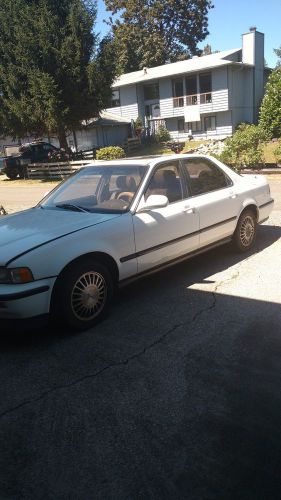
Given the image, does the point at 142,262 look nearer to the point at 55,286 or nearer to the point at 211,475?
the point at 55,286

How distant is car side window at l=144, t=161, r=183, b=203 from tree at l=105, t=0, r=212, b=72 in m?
49.6

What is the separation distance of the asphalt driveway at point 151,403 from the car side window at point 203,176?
1.38 metres

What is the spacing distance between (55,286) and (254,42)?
3525cm

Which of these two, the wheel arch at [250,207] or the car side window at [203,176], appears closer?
the car side window at [203,176]

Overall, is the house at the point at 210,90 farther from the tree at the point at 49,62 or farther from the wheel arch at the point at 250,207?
the wheel arch at the point at 250,207

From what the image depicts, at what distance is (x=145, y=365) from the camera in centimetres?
350

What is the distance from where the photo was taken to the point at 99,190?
5148 mm

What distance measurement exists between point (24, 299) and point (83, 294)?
59 cm

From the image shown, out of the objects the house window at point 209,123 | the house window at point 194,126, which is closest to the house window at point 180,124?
the house window at point 194,126

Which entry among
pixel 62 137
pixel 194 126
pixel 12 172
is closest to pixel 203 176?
pixel 62 137

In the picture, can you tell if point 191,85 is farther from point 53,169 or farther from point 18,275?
point 18,275

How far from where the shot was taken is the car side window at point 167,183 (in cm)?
491

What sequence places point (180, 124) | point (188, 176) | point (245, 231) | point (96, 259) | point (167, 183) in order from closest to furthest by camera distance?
point (96, 259) → point (167, 183) → point (188, 176) → point (245, 231) → point (180, 124)

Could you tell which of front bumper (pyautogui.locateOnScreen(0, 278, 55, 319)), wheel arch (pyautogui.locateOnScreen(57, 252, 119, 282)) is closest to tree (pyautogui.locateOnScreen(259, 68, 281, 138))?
wheel arch (pyautogui.locateOnScreen(57, 252, 119, 282))
